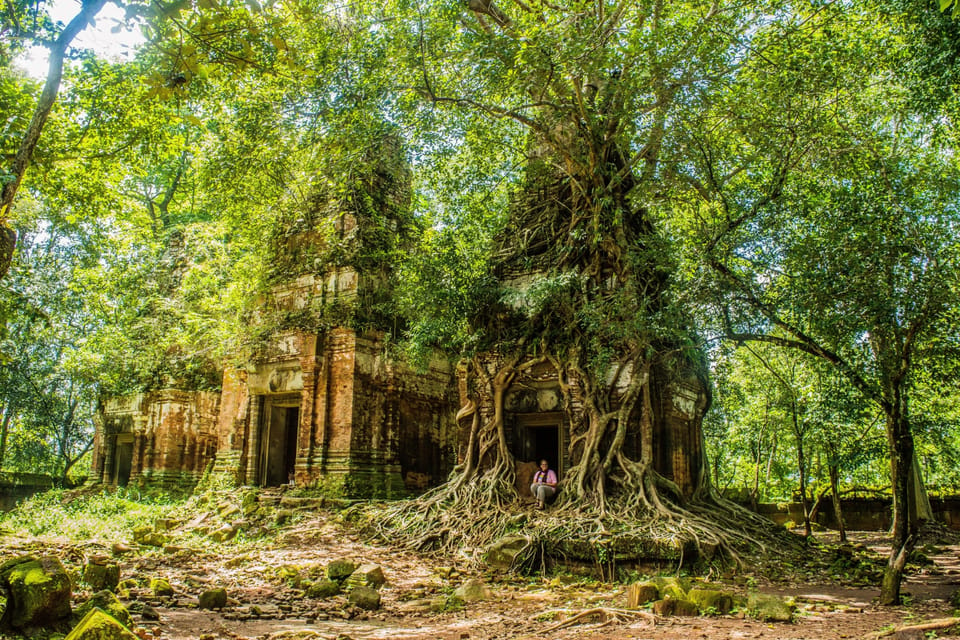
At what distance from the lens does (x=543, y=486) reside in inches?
388

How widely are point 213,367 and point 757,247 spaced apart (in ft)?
43.5

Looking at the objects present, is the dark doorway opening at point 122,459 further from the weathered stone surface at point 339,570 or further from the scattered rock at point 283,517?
the weathered stone surface at point 339,570

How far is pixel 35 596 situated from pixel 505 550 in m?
5.35

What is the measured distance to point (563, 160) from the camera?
11500 mm

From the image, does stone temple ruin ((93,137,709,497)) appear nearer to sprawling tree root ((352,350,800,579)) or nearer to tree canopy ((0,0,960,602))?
tree canopy ((0,0,960,602))

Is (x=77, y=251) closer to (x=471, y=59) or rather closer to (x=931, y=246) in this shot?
(x=471, y=59)

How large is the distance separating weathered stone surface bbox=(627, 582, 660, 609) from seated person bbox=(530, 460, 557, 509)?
10.6 ft

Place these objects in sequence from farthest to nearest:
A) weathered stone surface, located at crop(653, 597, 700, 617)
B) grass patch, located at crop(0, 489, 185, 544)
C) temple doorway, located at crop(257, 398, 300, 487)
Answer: temple doorway, located at crop(257, 398, 300, 487), grass patch, located at crop(0, 489, 185, 544), weathered stone surface, located at crop(653, 597, 700, 617)

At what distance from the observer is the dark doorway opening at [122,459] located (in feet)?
60.8

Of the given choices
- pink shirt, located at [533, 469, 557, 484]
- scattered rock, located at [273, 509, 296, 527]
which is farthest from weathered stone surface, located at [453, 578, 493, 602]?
scattered rock, located at [273, 509, 296, 527]

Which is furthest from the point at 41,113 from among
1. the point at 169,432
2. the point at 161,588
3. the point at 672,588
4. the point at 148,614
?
the point at 169,432

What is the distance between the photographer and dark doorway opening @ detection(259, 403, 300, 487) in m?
14.1

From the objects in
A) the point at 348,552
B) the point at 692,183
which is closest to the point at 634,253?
the point at 692,183

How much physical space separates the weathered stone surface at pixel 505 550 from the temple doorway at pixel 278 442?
6.33 m
